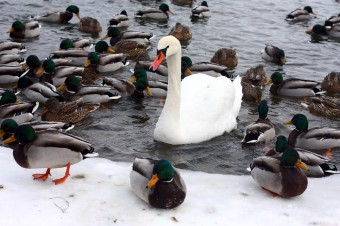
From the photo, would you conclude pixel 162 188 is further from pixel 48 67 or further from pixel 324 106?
pixel 48 67

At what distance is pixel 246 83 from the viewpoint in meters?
12.1

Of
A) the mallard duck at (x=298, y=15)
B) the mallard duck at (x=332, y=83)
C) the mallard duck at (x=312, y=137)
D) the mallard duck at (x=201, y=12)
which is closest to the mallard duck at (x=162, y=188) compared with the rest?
the mallard duck at (x=312, y=137)

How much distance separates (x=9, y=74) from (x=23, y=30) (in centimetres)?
363

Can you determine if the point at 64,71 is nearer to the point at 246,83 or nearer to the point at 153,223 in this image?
the point at 246,83

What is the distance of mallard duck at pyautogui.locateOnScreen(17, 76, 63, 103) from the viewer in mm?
11102

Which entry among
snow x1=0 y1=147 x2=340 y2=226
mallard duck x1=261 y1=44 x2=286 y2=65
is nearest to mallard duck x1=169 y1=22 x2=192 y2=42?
mallard duck x1=261 y1=44 x2=286 y2=65

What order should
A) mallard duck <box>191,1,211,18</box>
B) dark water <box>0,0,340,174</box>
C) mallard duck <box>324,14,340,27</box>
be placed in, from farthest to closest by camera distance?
mallard duck <box>191,1,211,18</box>
mallard duck <box>324,14,340,27</box>
dark water <box>0,0,340,174</box>

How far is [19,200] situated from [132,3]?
48.7ft

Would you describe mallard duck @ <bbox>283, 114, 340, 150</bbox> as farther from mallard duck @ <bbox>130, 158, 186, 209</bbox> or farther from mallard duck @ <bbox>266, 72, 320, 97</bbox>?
mallard duck @ <bbox>130, 158, 186, 209</bbox>

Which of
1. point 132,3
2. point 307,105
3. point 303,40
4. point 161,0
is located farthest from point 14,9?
point 307,105

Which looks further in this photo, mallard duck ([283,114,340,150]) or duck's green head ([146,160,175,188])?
mallard duck ([283,114,340,150])

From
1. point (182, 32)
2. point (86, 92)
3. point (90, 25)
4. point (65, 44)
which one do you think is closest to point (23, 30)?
point (90, 25)

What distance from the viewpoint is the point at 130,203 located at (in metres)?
6.78

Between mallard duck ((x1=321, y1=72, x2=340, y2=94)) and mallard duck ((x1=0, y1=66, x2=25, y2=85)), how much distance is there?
6.41 meters
